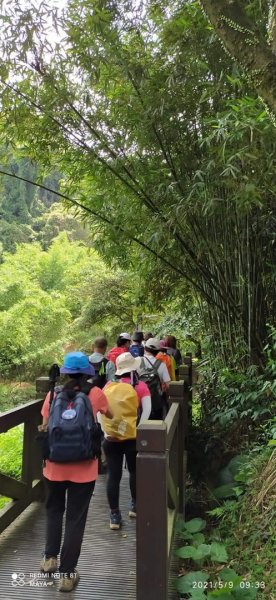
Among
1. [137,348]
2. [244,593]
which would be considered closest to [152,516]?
[244,593]

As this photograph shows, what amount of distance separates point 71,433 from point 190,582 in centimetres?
108

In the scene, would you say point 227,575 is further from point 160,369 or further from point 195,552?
point 160,369

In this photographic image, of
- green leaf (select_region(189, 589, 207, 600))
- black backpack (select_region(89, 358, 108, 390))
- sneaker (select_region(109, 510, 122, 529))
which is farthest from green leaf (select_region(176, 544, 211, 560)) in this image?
black backpack (select_region(89, 358, 108, 390))

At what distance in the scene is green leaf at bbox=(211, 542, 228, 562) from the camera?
2771 mm

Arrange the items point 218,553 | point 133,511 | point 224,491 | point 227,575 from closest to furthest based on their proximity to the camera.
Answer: point 227,575 < point 218,553 < point 133,511 < point 224,491

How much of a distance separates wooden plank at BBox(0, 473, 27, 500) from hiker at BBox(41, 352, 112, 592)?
564 millimetres

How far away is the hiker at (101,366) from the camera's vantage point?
441cm

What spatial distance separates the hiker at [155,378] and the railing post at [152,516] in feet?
5.90

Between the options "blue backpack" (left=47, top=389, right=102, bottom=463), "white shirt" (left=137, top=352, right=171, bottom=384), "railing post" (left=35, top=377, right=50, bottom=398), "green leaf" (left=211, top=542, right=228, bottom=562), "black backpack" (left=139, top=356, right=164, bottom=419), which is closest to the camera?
"blue backpack" (left=47, top=389, right=102, bottom=463)

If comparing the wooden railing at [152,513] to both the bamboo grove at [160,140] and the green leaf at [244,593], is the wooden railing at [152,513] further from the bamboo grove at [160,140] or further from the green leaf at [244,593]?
the bamboo grove at [160,140]

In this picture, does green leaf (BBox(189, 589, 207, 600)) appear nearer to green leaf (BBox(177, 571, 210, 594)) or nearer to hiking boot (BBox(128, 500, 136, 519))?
green leaf (BBox(177, 571, 210, 594))

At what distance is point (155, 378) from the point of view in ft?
13.7

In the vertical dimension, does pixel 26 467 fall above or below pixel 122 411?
below

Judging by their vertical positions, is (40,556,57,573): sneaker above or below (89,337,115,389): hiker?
below
